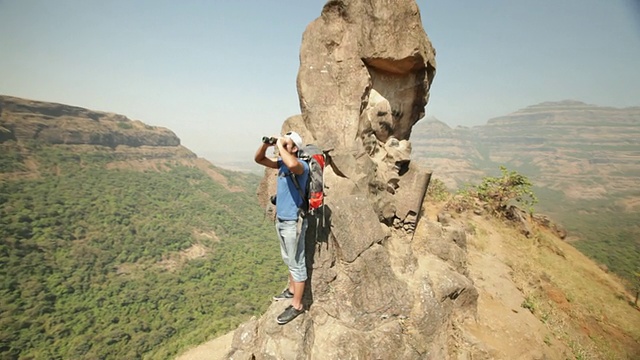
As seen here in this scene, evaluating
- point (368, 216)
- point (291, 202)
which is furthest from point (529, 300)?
point (291, 202)

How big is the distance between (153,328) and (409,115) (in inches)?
1746

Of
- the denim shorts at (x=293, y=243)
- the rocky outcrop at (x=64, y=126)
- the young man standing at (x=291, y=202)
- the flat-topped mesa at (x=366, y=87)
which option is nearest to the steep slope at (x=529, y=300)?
the denim shorts at (x=293, y=243)

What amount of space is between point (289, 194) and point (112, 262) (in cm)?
6062

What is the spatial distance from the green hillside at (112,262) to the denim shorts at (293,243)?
33590 millimetres

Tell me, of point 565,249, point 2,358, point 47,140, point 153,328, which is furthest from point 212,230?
point 565,249

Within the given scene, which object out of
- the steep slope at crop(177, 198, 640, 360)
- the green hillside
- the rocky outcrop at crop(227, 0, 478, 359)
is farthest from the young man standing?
the green hillside

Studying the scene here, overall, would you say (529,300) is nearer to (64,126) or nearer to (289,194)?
(289,194)

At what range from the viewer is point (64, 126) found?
80562mm

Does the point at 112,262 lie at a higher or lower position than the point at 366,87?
lower

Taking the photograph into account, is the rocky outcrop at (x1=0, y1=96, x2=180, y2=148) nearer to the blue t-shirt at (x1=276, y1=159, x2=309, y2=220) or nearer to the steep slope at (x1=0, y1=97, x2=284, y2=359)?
the steep slope at (x1=0, y1=97, x2=284, y2=359)

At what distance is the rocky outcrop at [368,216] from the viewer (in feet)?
21.4

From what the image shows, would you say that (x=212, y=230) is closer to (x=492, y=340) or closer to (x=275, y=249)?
(x=275, y=249)

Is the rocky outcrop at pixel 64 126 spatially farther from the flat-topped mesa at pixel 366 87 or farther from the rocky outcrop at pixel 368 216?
the rocky outcrop at pixel 368 216

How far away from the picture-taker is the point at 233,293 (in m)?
46.4
